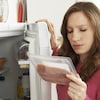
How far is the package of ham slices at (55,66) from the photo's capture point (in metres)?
0.97

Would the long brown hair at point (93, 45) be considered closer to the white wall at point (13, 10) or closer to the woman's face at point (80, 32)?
the woman's face at point (80, 32)

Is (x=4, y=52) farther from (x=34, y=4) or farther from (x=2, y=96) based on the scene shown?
(x=34, y=4)

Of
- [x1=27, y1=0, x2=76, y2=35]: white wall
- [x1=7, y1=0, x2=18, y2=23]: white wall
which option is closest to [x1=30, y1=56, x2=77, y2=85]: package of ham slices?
[x1=7, y1=0, x2=18, y2=23]: white wall

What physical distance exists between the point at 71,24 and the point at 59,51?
327mm

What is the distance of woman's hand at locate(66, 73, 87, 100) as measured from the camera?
38.3 inches

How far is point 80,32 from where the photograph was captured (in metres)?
1.20

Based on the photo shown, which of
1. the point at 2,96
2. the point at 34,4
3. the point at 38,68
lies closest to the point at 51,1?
the point at 34,4

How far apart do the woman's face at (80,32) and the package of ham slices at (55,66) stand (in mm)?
237

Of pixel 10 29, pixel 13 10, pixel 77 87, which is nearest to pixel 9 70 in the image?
pixel 10 29

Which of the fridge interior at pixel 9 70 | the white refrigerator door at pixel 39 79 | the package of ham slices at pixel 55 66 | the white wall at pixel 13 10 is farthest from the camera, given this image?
the white wall at pixel 13 10

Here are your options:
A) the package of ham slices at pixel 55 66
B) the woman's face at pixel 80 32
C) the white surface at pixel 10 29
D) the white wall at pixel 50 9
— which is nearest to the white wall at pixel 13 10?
the white wall at pixel 50 9

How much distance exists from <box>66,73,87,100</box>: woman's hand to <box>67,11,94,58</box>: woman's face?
0.88 ft

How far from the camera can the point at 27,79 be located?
1386 mm

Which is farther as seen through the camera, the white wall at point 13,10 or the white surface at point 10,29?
the white wall at point 13,10
